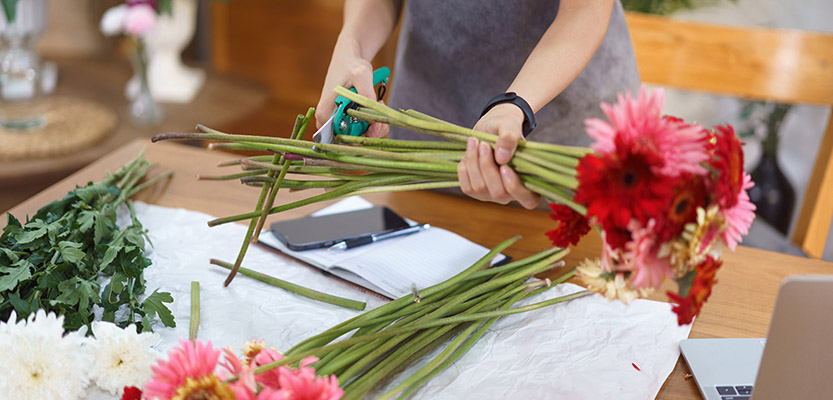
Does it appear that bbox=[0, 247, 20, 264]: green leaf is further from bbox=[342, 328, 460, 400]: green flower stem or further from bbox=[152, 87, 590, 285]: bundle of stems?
bbox=[342, 328, 460, 400]: green flower stem

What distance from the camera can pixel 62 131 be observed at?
182 cm

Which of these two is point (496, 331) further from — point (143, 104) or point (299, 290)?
point (143, 104)

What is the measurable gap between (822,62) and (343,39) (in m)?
1.20

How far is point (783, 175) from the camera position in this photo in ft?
7.43

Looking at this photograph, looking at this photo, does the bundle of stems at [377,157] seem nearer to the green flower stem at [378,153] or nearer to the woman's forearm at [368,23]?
the green flower stem at [378,153]

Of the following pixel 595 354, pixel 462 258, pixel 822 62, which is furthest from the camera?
pixel 822 62

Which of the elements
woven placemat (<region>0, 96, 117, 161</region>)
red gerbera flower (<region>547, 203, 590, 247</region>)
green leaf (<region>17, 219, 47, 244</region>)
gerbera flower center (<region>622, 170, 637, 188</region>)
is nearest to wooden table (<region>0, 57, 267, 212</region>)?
woven placemat (<region>0, 96, 117, 161</region>)

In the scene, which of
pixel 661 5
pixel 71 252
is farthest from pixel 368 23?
pixel 661 5

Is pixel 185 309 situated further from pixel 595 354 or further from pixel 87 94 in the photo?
pixel 87 94

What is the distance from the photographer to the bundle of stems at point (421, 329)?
25.1 inches

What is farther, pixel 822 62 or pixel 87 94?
pixel 87 94

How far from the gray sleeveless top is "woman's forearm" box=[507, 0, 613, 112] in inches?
7.9

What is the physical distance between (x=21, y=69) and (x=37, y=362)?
1.44 meters

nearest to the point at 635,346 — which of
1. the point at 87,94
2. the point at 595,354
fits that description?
the point at 595,354
